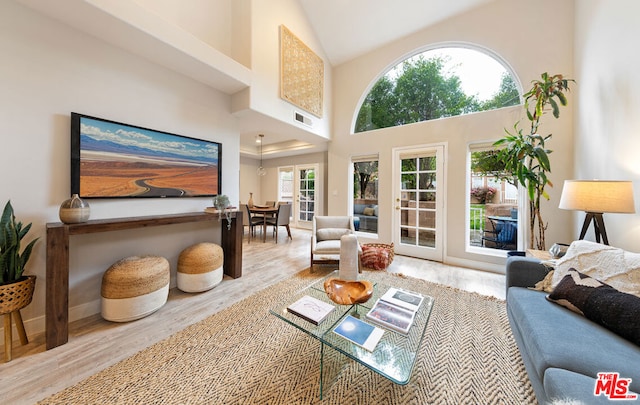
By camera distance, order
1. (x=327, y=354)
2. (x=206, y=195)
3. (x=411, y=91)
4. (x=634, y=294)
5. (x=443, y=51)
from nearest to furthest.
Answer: (x=634, y=294) → (x=327, y=354) → (x=206, y=195) → (x=443, y=51) → (x=411, y=91)

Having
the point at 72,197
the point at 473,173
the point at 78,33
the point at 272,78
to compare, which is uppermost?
the point at 272,78

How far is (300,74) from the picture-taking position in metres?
3.67

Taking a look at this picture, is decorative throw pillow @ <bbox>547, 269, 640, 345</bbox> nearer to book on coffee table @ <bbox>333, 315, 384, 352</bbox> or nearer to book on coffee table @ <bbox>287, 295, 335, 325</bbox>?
book on coffee table @ <bbox>333, 315, 384, 352</bbox>

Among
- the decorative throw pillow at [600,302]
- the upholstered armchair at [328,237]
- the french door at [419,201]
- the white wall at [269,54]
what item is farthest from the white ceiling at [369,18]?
the decorative throw pillow at [600,302]

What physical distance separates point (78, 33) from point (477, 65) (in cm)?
490

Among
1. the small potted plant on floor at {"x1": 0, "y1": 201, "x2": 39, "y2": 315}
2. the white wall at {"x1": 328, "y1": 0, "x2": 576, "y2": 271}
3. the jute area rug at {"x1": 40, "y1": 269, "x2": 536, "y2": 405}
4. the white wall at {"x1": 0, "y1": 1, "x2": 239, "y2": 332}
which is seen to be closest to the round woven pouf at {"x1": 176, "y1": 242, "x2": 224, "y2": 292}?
the white wall at {"x1": 0, "y1": 1, "x2": 239, "y2": 332}

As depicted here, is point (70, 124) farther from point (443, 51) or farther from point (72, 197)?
point (443, 51)

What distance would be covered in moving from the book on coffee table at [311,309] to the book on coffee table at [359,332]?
5.1 inches

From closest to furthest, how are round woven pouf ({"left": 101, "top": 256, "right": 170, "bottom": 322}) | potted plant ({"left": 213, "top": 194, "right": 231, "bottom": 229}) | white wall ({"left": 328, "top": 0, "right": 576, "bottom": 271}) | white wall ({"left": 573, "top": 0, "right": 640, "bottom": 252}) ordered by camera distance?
white wall ({"left": 573, "top": 0, "right": 640, "bottom": 252})
round woven pouf ({"left": 101, "top": 256, "right": 170, "bottom": 322})
potted plant ({"left": 213, "top": 194, "right": 231, "bottom": 229})
white wall ({"left": 328, "top": 0, "right": 576, "bottom": 271})

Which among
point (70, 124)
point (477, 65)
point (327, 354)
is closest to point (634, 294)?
point (327, 354)

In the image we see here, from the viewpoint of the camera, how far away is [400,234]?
3.99 meters

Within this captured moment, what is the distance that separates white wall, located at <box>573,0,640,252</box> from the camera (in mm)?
1683

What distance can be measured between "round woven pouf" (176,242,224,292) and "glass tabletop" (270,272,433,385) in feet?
4.40

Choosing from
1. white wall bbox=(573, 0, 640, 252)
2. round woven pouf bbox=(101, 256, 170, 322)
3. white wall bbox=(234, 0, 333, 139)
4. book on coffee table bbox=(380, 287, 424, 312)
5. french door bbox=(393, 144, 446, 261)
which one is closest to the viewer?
book on coffee table bbox=(380, 287, 424, 312)
